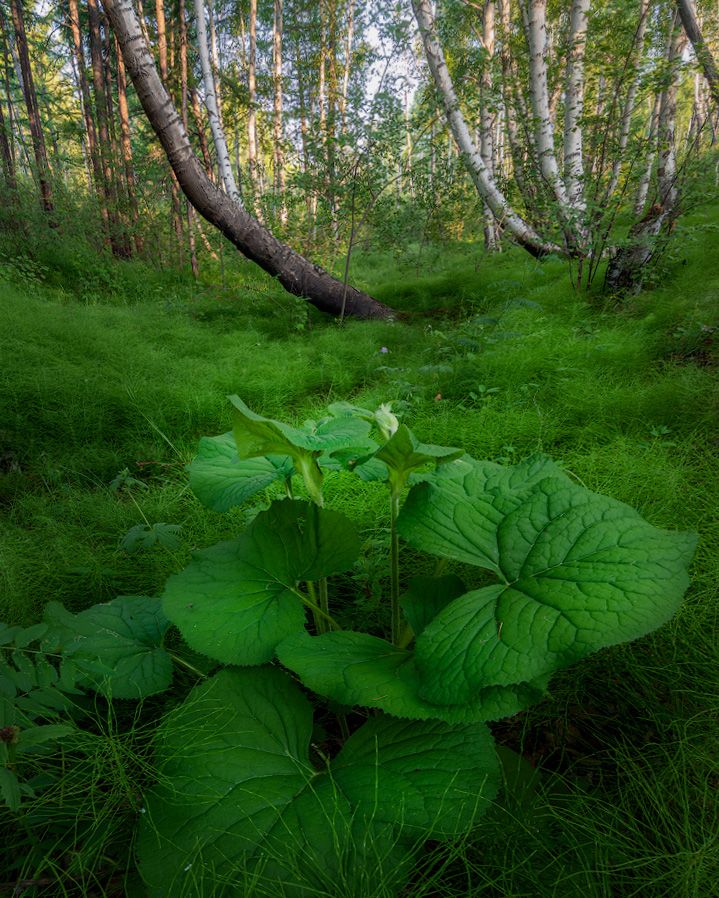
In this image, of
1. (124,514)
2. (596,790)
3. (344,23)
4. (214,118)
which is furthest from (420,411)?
(344,23)

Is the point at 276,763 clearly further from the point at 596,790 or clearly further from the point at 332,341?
the point at 332,341

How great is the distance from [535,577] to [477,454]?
1492mm

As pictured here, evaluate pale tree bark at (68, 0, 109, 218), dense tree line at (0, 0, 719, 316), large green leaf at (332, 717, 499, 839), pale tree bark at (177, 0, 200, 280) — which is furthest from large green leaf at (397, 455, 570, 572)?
pale tree bark at (68, 0, 109, 218)

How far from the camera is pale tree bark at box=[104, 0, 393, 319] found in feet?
13.6

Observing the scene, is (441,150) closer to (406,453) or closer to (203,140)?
(203,140)

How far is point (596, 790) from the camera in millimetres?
783

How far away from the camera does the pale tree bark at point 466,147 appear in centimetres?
546

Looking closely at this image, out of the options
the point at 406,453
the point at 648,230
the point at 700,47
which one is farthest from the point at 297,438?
the point at 700,47

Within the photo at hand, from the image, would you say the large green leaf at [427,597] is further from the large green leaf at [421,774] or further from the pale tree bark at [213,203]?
the pale tree bark at [213,203]

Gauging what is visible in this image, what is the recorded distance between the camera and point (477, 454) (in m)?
2.25

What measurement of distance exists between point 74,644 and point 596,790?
3.45ft

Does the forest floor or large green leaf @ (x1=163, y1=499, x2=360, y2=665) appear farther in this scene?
large green leaf @ (x1=163, y1=499, x2=360, y2=665)

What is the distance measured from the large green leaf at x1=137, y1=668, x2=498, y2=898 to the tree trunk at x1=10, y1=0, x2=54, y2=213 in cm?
1009

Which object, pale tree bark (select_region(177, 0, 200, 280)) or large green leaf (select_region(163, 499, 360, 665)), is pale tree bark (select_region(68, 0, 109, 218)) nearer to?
pale tree bark (select_region(177, 0, 200, 280))
